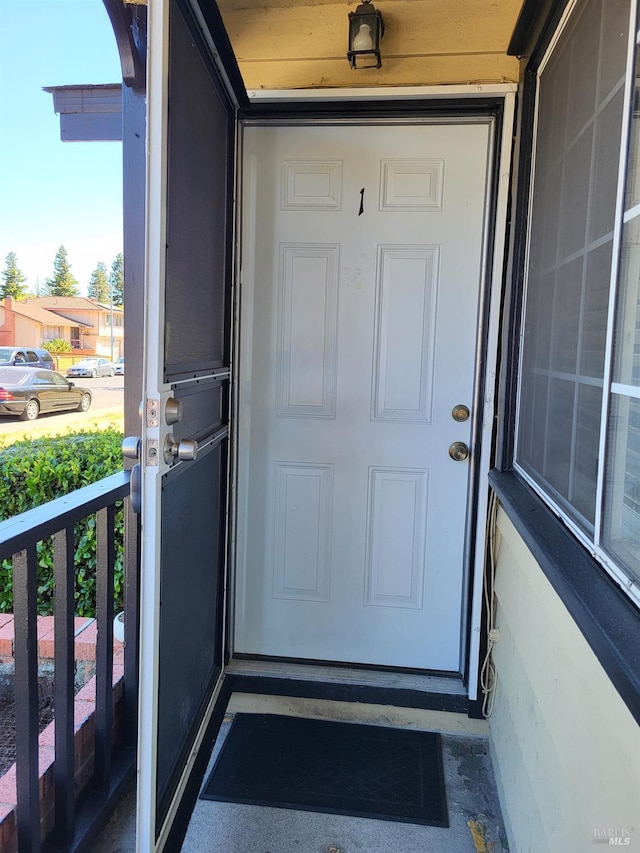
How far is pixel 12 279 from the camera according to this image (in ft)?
19.1

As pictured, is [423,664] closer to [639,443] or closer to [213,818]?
[213,818]

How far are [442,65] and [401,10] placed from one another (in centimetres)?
22

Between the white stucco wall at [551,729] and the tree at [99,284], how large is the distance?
4.82 m

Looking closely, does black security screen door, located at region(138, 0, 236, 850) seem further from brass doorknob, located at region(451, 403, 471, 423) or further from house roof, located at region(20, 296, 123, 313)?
house roof, located at region(20, 296, 123, 313)

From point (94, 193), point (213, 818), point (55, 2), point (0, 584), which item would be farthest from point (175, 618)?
point (94, 193)

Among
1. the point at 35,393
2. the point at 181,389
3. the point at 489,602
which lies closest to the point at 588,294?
the point at 181,389

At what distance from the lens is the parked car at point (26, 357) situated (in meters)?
5.25

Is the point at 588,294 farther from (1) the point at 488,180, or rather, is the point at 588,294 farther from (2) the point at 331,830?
(2) the point at 331,830

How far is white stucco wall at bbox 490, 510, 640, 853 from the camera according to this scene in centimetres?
76

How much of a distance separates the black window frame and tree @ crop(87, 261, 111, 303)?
4.53 metres

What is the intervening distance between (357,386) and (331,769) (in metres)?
1.28

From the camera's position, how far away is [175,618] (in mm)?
1324

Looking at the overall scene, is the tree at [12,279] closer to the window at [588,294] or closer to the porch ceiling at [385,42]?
the porch ceiling at [385,42]

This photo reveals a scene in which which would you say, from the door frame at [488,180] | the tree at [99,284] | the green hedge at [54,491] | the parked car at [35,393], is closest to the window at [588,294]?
the door frame at [488,180]
